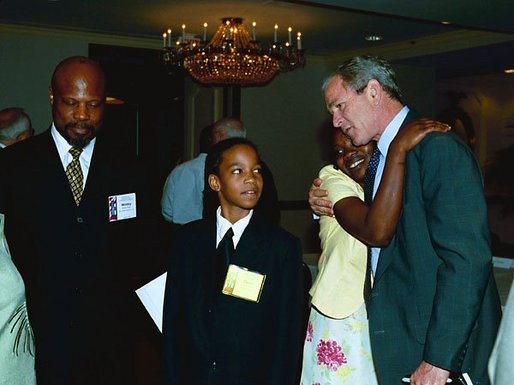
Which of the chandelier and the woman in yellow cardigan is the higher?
the chandelier

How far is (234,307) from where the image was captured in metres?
2.05

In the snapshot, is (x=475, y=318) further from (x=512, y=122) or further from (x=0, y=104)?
(x=512, y=122)

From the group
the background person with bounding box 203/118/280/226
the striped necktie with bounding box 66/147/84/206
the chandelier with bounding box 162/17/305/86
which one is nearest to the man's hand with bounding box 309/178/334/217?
the striped necktie with bounding box 66/147/84/206

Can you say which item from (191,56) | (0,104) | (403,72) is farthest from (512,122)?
(0,104)

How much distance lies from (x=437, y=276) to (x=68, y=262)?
121 cm

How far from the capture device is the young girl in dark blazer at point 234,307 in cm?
203

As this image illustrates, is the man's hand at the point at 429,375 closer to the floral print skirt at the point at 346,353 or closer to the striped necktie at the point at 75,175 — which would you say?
the floral print skirt at the point at 346,353

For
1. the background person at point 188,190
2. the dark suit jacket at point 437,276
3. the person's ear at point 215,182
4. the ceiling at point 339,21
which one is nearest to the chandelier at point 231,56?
the ceiling at point 339,21

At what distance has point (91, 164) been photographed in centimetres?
219

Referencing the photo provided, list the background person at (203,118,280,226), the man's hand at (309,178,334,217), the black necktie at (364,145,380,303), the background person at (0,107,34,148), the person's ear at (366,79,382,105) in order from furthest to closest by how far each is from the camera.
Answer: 1. the background person at (0,107,34,148)
2. the background person at (203,118,280,226)
3. the man's hand at (309,178,334,217)
4. the black necktie at (364,145,380,303)
5. the person's ear at (366,79,382,105)

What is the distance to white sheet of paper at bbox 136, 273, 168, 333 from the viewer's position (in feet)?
7.35

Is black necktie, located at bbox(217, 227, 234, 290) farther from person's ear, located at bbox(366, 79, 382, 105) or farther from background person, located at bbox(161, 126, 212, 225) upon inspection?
background person, located at bbox(161, 126, 212, 225)

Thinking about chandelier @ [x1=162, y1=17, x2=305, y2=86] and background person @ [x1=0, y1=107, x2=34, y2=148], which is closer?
background person @ [x1=0, y1=107, x2=34, y2=148]

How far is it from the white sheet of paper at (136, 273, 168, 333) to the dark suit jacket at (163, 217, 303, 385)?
13 centimetres
